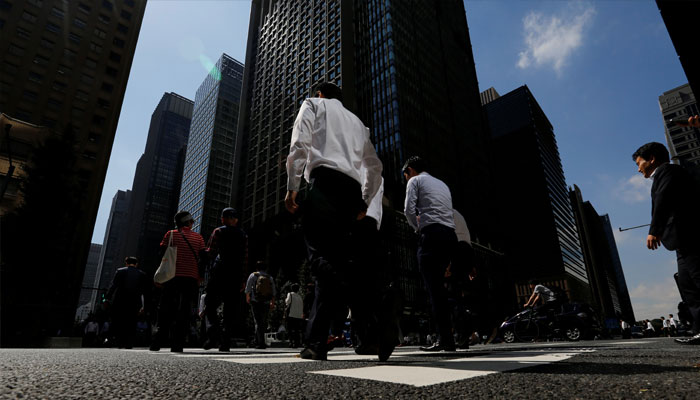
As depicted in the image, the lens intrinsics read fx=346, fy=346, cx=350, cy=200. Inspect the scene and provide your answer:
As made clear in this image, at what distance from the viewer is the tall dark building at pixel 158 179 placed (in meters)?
117

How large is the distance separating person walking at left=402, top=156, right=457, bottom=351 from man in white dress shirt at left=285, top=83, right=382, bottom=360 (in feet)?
3.48

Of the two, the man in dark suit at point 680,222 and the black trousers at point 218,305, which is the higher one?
the man in dark suit at point 680,222

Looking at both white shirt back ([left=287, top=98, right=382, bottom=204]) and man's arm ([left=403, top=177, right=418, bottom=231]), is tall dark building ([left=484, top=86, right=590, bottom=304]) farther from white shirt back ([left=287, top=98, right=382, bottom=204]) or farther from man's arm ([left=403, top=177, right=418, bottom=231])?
white shirt back ([left=287, top=98, right=382, bottom=204])

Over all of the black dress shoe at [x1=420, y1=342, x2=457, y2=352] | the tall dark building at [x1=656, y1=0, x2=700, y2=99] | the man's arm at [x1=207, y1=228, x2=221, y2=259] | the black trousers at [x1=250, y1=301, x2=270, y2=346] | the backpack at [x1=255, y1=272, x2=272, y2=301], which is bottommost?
the black dress shoe at [x1=420, y1=342, x2=457, y2=352]

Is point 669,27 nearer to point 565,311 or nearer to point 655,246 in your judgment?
point 655,246

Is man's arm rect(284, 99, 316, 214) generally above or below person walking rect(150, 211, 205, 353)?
above

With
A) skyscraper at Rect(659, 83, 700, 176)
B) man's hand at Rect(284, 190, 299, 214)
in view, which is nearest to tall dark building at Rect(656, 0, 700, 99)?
man's hand at Rect(284, 190, 299, 214)

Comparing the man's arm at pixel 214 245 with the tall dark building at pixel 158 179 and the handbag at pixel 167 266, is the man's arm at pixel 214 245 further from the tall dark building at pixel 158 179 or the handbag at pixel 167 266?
the tall dark building at pixel 158 179

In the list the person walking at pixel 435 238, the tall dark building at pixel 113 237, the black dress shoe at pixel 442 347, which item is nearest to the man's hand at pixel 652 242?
the person walking at pixel 435 238

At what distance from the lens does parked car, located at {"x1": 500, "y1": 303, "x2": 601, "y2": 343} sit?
10359 millimetres

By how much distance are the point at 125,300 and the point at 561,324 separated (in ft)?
38.5

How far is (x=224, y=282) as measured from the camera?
5.29 meters

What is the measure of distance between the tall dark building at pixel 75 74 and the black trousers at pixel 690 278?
46685mm

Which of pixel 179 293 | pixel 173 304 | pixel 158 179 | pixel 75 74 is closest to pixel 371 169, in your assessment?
pixel 179 293
